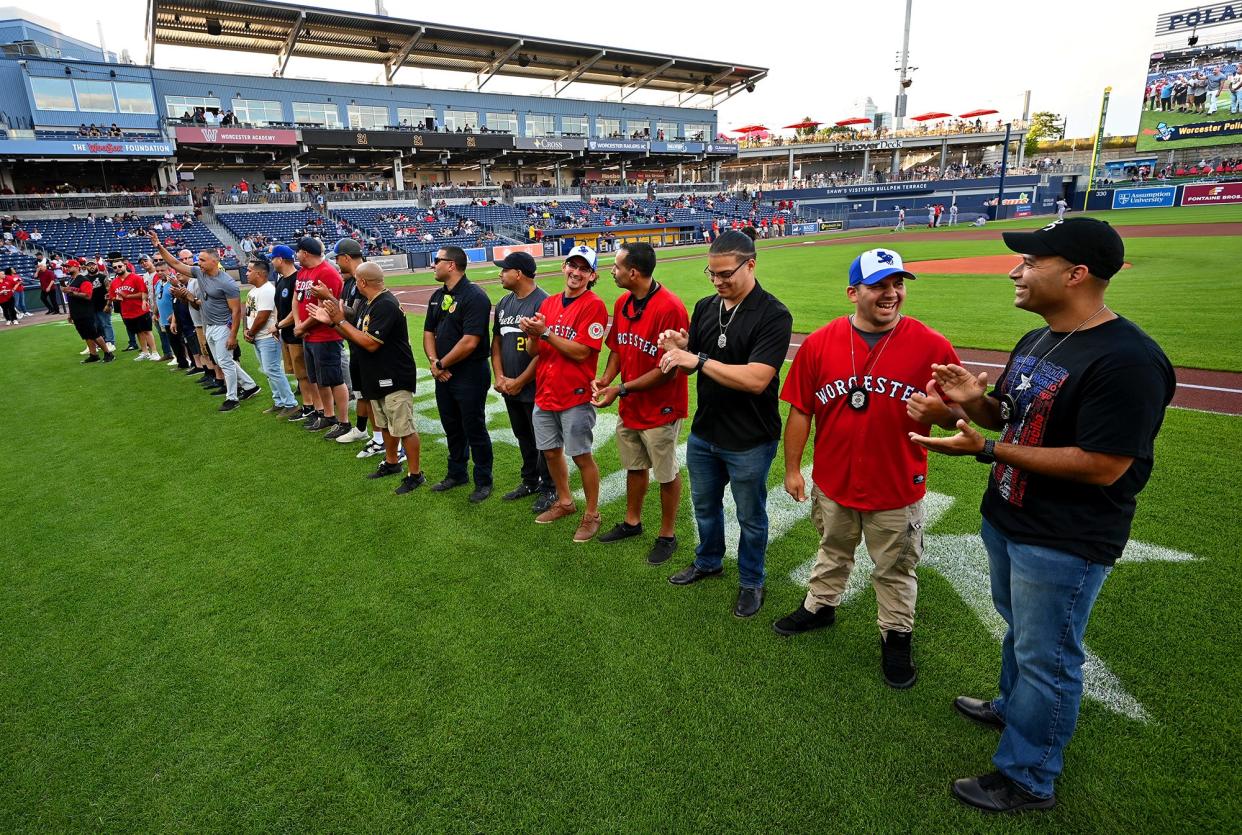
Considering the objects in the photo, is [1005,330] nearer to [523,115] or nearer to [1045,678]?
[1045,678]

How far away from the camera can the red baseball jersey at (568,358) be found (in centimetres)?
490

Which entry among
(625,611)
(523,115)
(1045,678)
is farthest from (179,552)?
(523,115)

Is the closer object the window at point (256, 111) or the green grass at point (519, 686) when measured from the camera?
the green grass at point (519, 686)

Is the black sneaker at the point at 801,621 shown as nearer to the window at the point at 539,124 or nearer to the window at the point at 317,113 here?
the window at the point at 317,113

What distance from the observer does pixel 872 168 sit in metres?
84.5

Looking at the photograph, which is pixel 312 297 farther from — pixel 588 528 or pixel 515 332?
pixel 588 528

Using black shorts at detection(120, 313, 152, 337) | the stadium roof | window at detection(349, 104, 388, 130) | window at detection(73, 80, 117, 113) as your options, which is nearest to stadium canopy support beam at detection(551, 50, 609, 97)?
the stadium roof

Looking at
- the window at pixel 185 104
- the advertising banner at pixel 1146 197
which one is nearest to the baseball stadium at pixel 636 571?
the window at pixel 185 104

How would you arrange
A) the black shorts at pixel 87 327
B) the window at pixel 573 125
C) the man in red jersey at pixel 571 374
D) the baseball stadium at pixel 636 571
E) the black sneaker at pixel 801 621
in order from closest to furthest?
the baseball stadium at pixel 636 571 → the black sneaker at pixel 801 621 → the man in red jersey at pixel 571 374 → the black shorts at pixel 87 327 → the window at pixel 573 125

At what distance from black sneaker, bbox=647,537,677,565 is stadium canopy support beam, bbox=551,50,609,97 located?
6053 cm

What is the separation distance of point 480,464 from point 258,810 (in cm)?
348

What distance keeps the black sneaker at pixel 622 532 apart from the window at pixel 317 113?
54224mm

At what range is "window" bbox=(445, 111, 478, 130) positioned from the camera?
54875mm

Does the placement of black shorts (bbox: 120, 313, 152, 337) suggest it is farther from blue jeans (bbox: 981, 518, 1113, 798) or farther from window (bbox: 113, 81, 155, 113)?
window (bbox: 113, 81, 155, 113)
